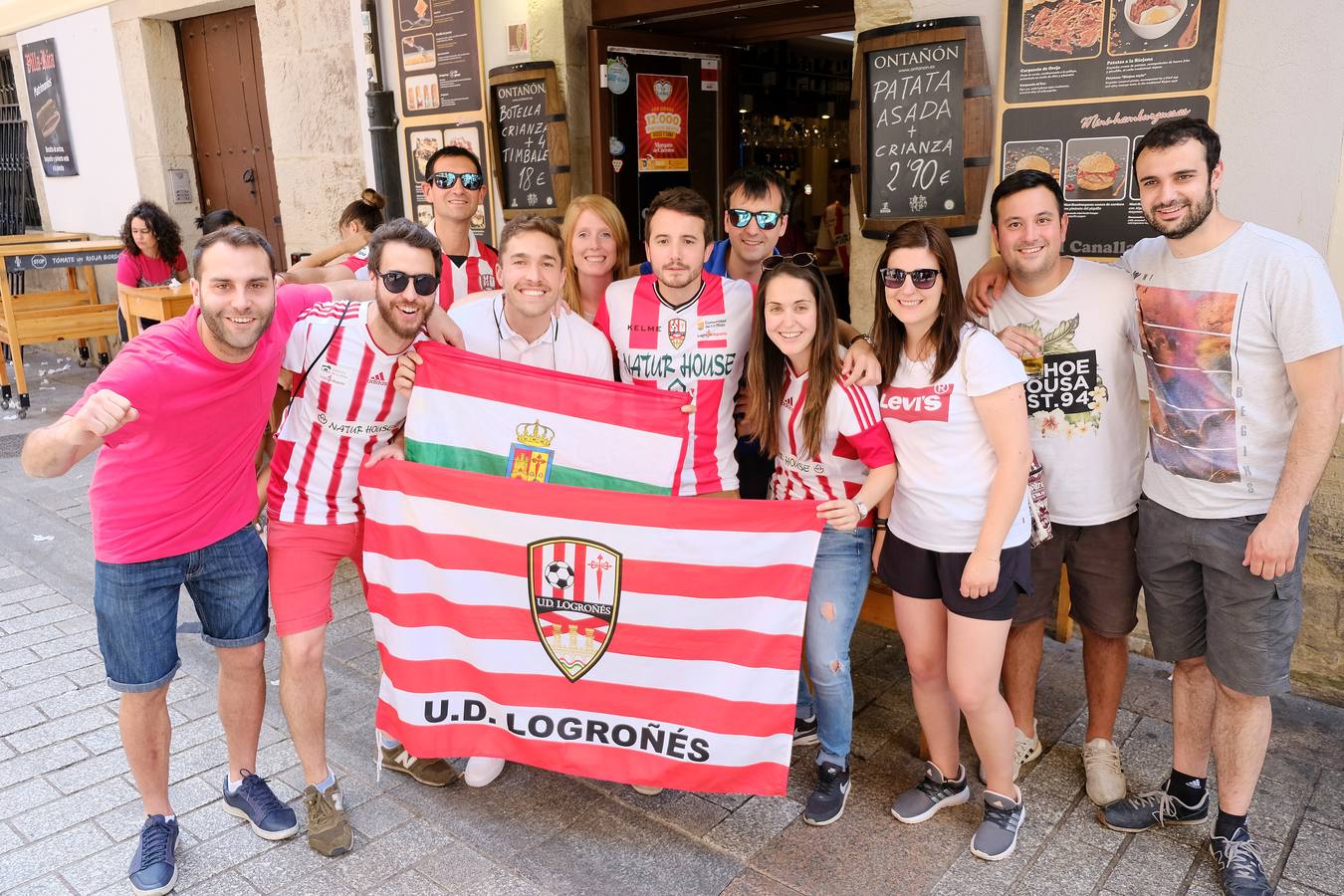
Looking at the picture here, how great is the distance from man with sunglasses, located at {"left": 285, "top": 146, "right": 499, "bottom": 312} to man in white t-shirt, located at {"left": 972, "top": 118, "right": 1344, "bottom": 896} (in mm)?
2676

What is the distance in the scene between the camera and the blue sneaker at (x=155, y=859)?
2.83 m

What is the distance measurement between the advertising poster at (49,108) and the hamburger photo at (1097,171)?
38.1ft

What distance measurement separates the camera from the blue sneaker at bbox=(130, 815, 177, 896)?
2.83m

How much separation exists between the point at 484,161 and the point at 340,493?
4.06m

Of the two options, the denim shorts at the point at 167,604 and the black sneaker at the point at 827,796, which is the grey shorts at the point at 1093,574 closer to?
the black sneaker at the point at 827,796

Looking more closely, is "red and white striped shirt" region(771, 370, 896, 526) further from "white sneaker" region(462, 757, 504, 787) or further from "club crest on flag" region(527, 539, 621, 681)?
"white sneaker" region(462, 757, 504, 787)

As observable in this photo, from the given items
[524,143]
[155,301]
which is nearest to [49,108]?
[155,301]

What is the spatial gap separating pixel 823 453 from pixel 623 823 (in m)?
1.40

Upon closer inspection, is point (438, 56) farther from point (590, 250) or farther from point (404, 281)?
point (404, 281)

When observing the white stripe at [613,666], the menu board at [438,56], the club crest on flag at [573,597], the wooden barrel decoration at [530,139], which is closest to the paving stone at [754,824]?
the white stripe at [613,666]

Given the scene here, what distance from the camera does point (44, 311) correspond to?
8.76 metres

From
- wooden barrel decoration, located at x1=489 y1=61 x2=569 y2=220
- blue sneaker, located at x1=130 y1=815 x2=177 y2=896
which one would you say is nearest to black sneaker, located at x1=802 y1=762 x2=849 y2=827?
blue sneaker, located at x1=130 y1=815 x2=177 y2=896

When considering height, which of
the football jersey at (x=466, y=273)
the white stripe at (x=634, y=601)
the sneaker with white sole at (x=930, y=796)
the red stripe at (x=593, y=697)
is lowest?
the sneaker with white sole at (x=930, y=796)

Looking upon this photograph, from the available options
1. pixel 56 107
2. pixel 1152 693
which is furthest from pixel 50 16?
pixel 1152 693
